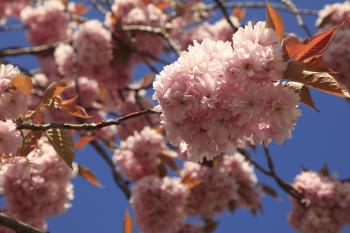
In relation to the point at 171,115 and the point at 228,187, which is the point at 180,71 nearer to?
the point at 171,115

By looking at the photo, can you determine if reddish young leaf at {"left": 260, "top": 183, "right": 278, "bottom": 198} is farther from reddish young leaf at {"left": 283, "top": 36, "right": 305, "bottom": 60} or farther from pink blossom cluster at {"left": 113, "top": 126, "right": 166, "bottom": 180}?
reddish young leaf at {"left": 283, "top": 36, "right": 305, "bottom": 60}

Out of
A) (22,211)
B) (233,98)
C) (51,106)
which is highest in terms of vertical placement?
(22,211)

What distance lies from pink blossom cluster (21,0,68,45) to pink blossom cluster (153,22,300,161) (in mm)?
3175

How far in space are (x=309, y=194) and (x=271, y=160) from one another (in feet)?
1.35

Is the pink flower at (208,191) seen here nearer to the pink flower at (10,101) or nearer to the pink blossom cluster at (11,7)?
the pink flower at (10,101)

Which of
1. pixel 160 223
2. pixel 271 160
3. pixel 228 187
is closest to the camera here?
pixel 271 160

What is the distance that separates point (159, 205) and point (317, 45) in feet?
5.98

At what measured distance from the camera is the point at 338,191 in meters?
2.82

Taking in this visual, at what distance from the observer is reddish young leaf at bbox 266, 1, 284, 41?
3.92 ft

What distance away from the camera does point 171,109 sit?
1.21 meters

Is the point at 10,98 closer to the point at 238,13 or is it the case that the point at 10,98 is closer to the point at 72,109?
the point at 72,109

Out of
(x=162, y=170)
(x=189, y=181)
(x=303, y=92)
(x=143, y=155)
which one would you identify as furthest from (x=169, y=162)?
(x=303, y=92)

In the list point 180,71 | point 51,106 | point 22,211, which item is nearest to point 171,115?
point 180,71

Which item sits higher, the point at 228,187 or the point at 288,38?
the point at 228,187
